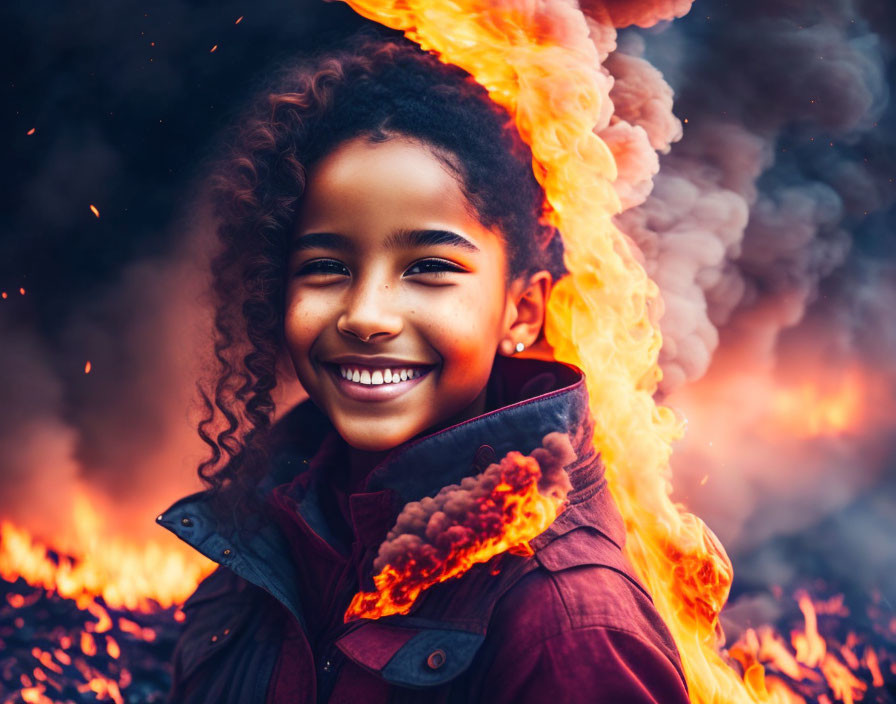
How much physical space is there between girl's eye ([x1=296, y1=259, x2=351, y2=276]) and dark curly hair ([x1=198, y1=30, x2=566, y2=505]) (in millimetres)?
157

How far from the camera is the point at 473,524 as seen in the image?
1681 mm

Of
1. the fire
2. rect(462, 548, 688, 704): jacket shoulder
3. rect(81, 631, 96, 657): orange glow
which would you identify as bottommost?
rect(81, 631, 96, 657): orange glow

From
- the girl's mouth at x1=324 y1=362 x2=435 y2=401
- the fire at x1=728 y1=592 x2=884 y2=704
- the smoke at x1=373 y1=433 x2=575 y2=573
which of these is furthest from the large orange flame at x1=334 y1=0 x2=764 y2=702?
the girl's mouth at x1=324 y1=362 x2=435 y2=401

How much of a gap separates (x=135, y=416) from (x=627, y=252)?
8.49 feet

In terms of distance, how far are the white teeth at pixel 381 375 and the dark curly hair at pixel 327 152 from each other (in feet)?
1.44

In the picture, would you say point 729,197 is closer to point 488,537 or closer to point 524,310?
point 524,310

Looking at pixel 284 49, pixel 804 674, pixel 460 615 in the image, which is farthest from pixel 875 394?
pixel 284 49

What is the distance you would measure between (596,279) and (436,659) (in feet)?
4.39

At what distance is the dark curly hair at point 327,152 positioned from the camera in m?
1.88

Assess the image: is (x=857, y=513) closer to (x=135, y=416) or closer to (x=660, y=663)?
(x=660, y=663)

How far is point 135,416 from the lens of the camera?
3.47 m

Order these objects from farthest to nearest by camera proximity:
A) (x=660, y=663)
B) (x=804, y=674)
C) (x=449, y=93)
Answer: (x=804, y=674) → (x=449, y=93) → (x=660, y=663)

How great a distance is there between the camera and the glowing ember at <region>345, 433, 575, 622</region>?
1.67 meters

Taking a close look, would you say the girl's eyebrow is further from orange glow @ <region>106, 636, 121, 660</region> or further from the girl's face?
orange glow @ <region>106, 636, 121, 660</region>
